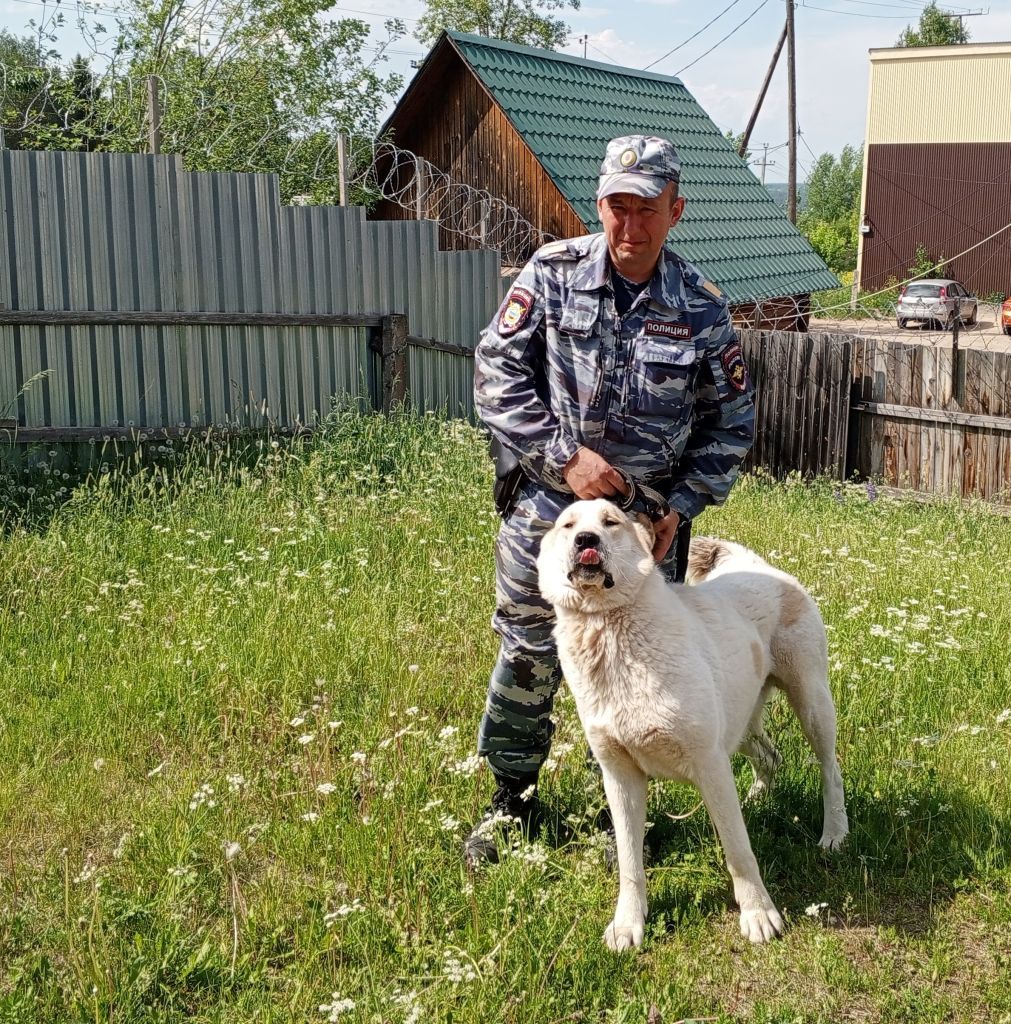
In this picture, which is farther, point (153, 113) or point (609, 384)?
point (153, 113)

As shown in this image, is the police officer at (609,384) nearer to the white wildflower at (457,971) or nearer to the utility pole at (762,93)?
the white wildflower at (457,971)

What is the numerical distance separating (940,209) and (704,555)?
40395 millimetres

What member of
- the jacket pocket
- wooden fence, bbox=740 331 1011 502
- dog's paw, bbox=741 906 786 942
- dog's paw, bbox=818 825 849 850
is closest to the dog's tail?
the jacket pocket

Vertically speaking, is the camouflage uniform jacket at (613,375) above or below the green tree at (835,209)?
below

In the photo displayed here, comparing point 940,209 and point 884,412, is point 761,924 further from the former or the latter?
point 940,209

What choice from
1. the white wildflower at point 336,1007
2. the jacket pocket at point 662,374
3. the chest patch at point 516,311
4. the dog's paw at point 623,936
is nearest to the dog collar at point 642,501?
the jacket pocket at point 662,374

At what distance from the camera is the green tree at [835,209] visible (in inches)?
1852

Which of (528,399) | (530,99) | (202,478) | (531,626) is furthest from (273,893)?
(530,99)

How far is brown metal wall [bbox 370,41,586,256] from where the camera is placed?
16.1 m

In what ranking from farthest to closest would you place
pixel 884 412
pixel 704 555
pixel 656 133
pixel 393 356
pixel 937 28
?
pixel 937 28 < pixel 656 133 < pixel 884 412 < pixel 393 356 < pixel 704 555

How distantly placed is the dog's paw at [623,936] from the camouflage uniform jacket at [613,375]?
1.24 metres

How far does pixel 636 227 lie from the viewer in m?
3.35

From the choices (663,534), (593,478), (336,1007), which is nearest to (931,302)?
(663,534)

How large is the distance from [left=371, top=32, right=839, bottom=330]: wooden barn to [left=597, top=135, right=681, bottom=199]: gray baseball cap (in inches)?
406
